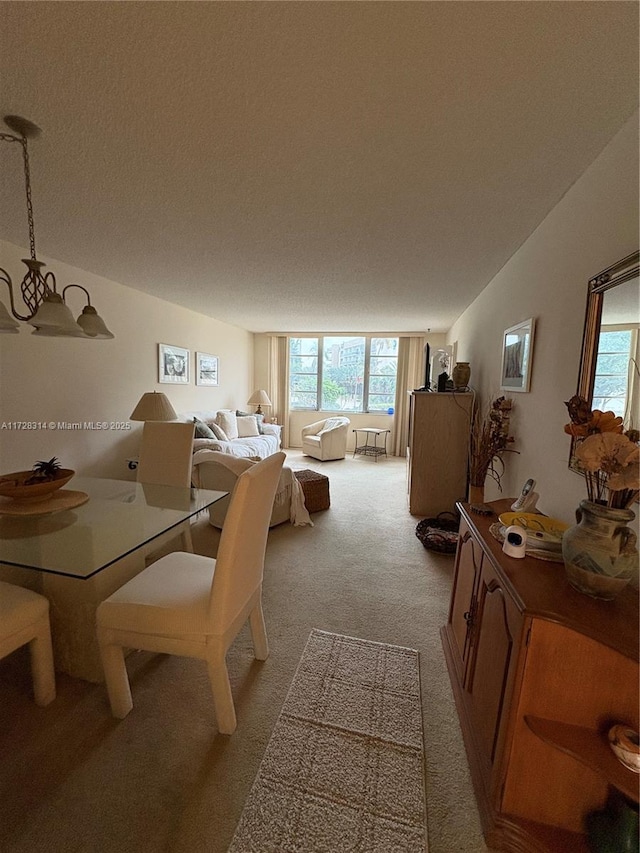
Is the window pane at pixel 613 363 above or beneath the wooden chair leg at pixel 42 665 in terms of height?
above

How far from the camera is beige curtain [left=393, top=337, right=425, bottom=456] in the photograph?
6.66m

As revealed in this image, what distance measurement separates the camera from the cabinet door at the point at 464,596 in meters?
1.47

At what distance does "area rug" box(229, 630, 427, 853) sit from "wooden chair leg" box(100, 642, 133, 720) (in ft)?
2.06

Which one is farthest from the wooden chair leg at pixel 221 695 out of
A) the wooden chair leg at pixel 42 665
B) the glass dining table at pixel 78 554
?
the wooden chair leg at pixel 42 665

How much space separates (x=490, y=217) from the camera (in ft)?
6.77

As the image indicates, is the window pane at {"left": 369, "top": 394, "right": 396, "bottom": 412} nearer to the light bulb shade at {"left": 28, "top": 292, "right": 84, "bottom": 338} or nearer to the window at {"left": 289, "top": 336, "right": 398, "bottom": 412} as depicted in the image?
the window at {"left": 289, "top": 336, "right": 398, "bottom": 412}

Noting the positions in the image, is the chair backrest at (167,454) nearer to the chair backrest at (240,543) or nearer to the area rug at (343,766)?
the chair backrest at (240,543)

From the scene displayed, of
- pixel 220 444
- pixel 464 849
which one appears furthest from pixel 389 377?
pixel 464 849

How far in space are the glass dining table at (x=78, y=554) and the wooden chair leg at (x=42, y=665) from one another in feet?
0.45

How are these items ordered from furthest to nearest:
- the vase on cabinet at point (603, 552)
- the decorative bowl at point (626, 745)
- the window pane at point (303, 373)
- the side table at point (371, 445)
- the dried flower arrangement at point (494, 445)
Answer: the window pane at point (303, 373) → the side table at point (371, 445) → the dried flower arrangement at point (494, 445) → the vase on cabinet at point (603, 552) → the decorative bowl at point (626, 745)

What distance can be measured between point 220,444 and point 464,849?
340 cm

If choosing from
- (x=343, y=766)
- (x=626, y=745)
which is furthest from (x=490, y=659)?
(x=343, y=766)

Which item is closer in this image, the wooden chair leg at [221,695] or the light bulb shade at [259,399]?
the wooden chair leg at [221,695]

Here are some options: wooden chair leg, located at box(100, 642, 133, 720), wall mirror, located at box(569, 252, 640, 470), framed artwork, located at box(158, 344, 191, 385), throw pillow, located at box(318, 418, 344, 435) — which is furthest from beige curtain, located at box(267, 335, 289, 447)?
wall mirror, located at box(569, 252, 640, 470)
